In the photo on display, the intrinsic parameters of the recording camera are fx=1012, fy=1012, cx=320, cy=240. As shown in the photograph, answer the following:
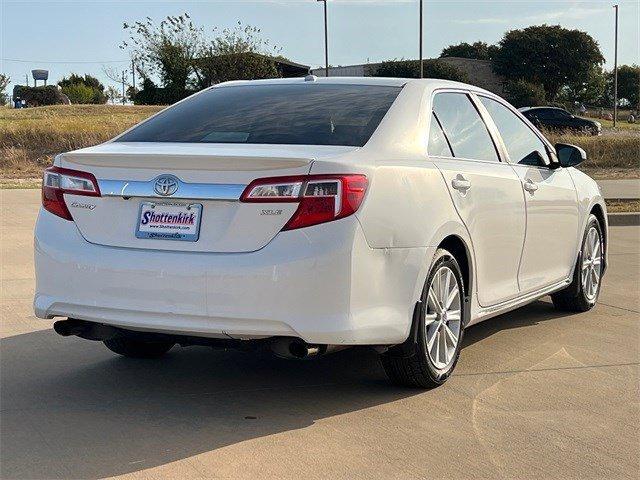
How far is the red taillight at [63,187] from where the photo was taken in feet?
15.8

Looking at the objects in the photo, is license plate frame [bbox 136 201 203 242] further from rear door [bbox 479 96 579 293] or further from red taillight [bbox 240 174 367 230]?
rear door [bbox 479 96 579 293]

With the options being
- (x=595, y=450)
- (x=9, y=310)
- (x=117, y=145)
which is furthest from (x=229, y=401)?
(x=9, y=310)

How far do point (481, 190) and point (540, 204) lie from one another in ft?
3.25

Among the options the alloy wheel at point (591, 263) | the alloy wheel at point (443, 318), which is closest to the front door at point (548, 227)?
the alloy wheel at point (591, 263)

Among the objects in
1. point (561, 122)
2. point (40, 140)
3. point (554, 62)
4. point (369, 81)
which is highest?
point (554, 62)

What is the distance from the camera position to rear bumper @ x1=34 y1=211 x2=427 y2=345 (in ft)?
14.5

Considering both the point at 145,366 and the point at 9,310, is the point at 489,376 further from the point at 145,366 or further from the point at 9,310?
the point at 9,310

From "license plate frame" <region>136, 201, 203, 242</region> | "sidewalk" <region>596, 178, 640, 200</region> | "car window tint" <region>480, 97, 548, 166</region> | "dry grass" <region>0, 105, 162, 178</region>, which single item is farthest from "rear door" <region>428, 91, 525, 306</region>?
"dry grass" <region>0, 105, 162, 178</region>

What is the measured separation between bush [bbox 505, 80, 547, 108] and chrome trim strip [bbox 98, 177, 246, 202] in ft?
212

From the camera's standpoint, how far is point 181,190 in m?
4.57

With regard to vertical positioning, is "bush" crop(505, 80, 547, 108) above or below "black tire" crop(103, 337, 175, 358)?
above

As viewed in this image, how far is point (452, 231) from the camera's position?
5.26 m

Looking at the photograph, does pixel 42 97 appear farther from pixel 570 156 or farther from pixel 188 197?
pixel 188 197

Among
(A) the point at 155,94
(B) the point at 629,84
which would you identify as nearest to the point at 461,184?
(A) the point at 155,94
